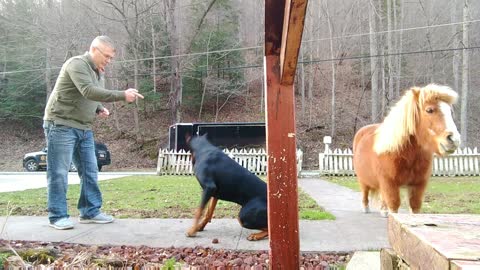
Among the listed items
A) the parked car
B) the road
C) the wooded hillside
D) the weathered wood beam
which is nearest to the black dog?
the weathered wood beam

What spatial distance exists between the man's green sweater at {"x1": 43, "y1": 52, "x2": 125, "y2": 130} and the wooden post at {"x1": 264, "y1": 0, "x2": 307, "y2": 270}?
72.5 inches

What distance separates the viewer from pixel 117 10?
83.5ft

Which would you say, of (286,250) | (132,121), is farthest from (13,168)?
(286,250)

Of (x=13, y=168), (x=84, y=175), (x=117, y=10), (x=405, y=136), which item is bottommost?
(x=13, y=168)

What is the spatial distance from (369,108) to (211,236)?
87.7 ft

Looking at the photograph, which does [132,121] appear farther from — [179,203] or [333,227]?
[333,227]

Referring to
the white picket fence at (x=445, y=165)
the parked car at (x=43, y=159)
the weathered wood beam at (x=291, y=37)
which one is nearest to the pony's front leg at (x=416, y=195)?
the weathered wood beam at (x=291, y=37)

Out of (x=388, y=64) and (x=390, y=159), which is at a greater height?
(x=388, y=64)

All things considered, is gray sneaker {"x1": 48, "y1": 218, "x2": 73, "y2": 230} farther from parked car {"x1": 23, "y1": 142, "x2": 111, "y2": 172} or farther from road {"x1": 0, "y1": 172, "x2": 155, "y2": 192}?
parked car {"x1": 23, "y1": 142, "x2": 111, "y2": 172}

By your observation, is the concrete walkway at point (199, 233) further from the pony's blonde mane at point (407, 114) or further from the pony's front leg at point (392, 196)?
the pony's blonde mane at point (407, 114)

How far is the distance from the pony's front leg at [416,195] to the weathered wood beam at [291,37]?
2.14 metres

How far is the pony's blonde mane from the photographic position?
342 centimetres

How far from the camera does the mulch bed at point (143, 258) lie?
2.40m

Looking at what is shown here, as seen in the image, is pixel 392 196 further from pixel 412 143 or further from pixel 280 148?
pixel 280 148
